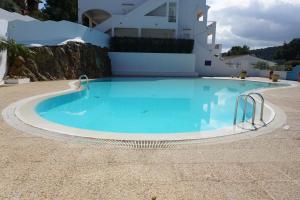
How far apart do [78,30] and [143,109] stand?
41.2 ft

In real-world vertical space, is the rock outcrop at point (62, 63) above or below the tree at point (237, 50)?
below

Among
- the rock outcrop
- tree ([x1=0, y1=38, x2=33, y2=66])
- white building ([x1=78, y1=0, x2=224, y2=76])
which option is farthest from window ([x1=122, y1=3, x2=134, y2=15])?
tree ([x1=0, y1=38, x2=33, y2=66])

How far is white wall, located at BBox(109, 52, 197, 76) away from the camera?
26.9 m

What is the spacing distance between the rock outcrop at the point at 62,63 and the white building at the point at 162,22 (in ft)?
13.7

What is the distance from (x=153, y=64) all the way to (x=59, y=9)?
61.6ft

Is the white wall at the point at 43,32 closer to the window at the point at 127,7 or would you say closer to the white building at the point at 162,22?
the white building at the point at 162,22

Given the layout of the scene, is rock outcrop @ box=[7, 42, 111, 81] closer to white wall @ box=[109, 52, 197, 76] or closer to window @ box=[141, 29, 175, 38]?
white wall @ box=[109, 52, 197, 76]

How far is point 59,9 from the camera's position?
124 ft

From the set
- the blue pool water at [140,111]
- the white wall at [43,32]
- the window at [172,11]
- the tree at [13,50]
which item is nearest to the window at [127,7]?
the window at [172,11]

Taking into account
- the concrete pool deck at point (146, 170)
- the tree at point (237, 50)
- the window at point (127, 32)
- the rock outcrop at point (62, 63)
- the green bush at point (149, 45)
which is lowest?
the concrete pool deck at point (146, 170)

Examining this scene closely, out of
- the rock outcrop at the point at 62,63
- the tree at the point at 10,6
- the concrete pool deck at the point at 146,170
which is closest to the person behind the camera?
the concrete pool deck at the point at 146,170

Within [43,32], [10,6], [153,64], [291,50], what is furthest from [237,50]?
[43,32]

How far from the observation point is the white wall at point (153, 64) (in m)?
26.9

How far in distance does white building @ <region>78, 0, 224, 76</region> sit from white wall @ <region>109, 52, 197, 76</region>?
0.14m
